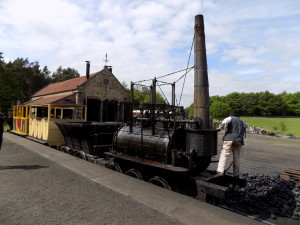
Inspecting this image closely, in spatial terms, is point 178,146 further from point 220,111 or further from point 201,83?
point 220,111

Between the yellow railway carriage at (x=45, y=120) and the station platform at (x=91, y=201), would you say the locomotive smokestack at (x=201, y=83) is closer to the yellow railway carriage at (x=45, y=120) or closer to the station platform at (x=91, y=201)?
the station platform at (x=91, y=201)

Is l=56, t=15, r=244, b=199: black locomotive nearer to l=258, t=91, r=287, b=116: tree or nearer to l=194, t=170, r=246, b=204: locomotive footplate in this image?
l=194, t=170, r=246, b=204: locomotive footplate

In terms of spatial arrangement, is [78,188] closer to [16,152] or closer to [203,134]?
[203,134]

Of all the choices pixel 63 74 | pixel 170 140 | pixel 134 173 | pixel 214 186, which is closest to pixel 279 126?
pixel 134 173

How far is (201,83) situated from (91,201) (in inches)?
129

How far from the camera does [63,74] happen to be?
57375mm

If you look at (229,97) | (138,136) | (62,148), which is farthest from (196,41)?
(229,97)

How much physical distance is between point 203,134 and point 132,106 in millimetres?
2156

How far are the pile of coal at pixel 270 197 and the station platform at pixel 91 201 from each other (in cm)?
172

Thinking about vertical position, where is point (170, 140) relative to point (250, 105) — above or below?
below

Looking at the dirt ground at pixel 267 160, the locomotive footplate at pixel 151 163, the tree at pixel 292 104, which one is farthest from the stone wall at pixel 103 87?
the tree at pixel 292 104

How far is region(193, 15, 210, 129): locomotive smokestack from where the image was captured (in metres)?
4.82

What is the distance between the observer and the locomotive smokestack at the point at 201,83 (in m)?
4.82

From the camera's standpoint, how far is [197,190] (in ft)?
15.1
